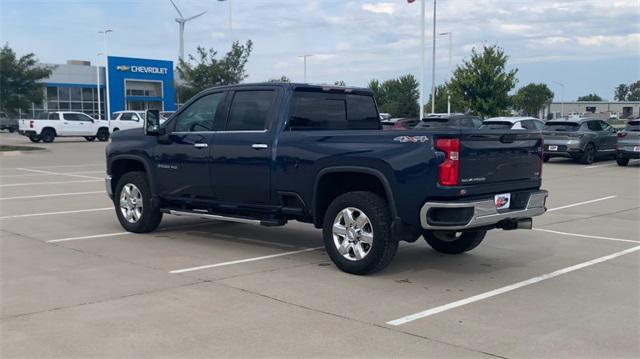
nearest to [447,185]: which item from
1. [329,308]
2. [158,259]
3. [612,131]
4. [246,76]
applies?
[329,308]

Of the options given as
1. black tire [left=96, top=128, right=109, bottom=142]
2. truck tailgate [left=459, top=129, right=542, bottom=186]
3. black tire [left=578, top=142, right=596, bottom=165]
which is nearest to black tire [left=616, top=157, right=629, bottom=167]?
black tire [left=578, top=142, right=596, bottom=165]

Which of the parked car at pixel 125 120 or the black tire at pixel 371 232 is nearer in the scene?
the black tire at pixel 371 232

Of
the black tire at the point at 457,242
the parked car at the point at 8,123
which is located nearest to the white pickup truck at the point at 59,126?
the parked car at the point at 8,123

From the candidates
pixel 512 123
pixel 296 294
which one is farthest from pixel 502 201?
pixel 512 123

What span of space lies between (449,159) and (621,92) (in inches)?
7170

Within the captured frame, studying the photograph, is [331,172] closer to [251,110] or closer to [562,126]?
[251,110]

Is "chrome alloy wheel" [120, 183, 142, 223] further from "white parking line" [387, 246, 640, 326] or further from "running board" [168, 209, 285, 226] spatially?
"white parking line" [387, 246, 640, 326]

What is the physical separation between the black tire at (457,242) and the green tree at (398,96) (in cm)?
5461

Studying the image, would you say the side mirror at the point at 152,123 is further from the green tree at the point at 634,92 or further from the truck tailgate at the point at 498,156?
the green tree at the point at 634,92

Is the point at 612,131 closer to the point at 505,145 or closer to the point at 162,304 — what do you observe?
the point at 505,145

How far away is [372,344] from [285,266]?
8.80ft

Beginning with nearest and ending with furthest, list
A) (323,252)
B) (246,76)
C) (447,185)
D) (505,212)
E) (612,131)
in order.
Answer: (447,185)
(505,212)
(323,252)
(612,131)
(246,76)

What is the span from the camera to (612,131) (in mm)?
24781

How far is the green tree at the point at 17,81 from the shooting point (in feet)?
109
